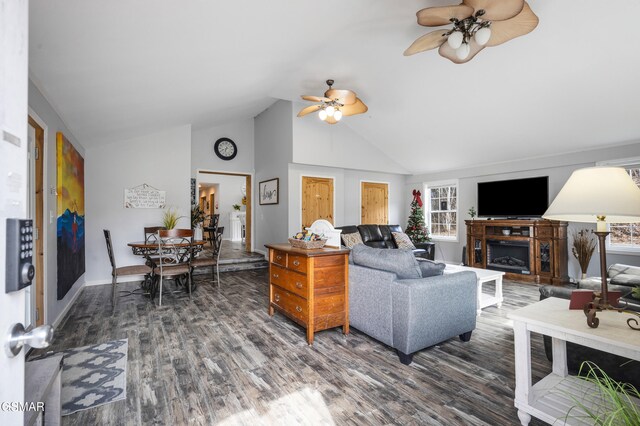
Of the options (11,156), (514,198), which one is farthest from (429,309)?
(514,198)

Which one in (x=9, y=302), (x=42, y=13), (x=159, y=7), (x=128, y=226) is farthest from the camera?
(x=128, y=226)

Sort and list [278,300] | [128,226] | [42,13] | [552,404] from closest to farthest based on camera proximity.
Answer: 1. [552,404]
2. [42,13]
3. [278,300]
4. [128,226]

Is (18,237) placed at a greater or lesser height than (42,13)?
lesser

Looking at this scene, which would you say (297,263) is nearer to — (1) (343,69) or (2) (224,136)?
(1) (343,69)

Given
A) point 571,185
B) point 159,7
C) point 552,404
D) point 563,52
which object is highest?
point 563,52

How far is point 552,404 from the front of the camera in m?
1.65

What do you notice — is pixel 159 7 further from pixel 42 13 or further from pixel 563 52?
pixel 563 52

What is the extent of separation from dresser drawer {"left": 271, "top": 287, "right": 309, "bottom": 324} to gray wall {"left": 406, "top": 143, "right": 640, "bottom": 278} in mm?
5077

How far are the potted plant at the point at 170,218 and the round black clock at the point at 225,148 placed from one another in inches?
78.4

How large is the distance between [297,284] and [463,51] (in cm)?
259

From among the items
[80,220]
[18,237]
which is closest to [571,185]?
[18,237]

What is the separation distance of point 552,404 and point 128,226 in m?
6.18

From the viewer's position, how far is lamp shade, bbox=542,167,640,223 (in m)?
1.41

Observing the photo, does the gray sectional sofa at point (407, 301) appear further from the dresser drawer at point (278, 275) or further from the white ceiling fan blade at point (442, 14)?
the white ceiling fan blade at point (442, 14)
